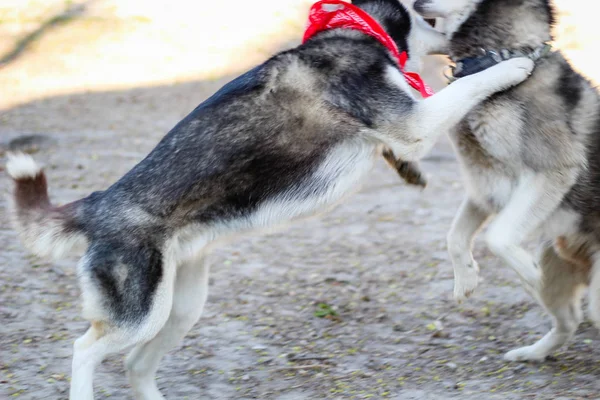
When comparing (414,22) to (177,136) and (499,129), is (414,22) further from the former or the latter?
(177,136)

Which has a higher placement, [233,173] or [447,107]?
[447,107]

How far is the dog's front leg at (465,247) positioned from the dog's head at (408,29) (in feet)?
2.57

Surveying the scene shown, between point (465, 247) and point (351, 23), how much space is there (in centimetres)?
126

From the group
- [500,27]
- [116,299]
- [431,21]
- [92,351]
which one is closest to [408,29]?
[431,21]

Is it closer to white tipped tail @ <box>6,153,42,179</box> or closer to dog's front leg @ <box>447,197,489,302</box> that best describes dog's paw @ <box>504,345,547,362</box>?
dog's front leg @ <box>447,197,489,302</box>

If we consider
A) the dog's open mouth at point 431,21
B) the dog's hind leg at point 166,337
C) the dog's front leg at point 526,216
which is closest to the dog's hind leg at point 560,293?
the dog's front leg at point 526,216

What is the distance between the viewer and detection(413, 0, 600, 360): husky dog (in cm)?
379

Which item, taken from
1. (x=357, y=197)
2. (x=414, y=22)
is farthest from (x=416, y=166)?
(x=357, y=197)

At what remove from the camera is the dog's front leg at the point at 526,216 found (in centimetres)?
374

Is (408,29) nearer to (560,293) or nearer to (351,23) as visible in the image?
(351,23)

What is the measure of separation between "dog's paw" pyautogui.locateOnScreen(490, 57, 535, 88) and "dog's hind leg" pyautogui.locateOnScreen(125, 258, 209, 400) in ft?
5.45

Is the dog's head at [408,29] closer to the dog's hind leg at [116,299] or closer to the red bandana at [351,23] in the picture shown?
the red bandana at [351,23]

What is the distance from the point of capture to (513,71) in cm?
376

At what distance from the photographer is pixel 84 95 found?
1008 cm
